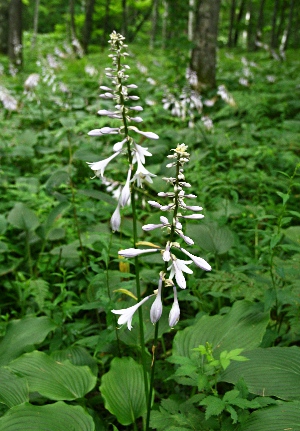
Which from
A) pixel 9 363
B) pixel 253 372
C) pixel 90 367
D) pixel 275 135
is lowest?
pixel 90 367

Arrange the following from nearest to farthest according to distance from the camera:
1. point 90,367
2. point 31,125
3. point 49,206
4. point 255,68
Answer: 1. point 90,367
2. point 49,206
3. point 31,125
4. point 255,68

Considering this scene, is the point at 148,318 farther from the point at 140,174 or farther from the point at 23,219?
the point at 23,219

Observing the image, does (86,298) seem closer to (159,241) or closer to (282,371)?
(159,241)

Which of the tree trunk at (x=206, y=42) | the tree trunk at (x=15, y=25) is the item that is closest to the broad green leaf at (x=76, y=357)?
the tree trunk at (x=206, y=42)

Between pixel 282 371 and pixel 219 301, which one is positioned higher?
pixel 282 371

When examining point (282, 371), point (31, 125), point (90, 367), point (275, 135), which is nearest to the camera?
point (282, 371)

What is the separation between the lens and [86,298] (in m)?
2.74

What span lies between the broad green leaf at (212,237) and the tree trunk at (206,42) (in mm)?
5958

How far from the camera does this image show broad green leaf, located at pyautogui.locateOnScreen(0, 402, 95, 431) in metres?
1.63

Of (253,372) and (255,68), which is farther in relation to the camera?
(255,68)

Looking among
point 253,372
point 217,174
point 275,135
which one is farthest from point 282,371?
point 275,135

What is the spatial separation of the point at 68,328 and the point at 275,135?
3.92 meters

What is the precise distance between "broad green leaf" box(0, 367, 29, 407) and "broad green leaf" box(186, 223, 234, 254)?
1.44 meters

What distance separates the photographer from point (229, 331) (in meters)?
2.12
